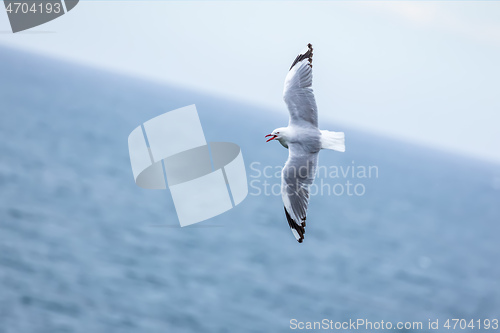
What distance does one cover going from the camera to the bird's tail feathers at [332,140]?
7.90 meters

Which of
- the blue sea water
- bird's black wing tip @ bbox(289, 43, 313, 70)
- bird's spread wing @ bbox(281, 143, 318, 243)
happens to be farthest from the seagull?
the blue sea water

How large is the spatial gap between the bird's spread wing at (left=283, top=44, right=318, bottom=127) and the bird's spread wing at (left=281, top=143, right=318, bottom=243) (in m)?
0.49

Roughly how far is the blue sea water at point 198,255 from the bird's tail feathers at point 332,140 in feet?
81.2

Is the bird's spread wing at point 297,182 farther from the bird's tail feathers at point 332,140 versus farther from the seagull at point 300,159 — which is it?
the bird's tail feathers at point 332,140

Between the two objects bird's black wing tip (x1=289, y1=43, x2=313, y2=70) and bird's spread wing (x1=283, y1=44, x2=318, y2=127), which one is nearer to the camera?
bird's spread wing (x1=283, y1=44, x2=318, y2=127)

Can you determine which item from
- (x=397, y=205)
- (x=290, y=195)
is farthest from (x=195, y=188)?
(x=290, y=195)

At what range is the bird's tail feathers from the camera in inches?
311

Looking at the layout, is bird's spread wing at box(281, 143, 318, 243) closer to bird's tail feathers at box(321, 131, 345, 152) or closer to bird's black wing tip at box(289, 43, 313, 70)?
bird's tail feathers at box(321, 131, 345, 152)

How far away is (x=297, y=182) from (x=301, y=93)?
136 centimetres

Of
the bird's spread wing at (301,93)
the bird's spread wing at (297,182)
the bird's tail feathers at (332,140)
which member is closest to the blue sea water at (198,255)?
the bird's spread wing at (297,182)

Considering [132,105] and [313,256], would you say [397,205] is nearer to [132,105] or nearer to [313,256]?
[313,256]

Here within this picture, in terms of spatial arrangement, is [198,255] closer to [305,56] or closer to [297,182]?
[305,56]

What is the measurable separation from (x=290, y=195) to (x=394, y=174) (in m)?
109

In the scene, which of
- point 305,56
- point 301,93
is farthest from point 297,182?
point 305,56
